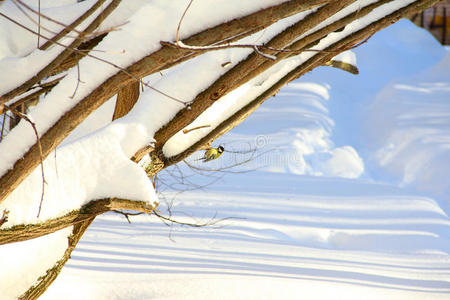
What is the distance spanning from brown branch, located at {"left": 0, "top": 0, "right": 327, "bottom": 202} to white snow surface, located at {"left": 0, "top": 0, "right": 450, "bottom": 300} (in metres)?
0.03

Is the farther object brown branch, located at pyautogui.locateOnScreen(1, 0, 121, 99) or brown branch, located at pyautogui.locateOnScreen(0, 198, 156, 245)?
brown branch, located at pyautogui.locateOnScreen(0, 198, 156, 245)

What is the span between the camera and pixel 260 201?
6242 millimetres

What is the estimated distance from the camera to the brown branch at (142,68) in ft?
4.73

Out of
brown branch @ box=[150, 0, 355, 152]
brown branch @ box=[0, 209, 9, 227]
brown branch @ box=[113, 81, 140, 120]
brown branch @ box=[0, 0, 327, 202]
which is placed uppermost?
brown branch @ box=[113, 81, 140, 120]

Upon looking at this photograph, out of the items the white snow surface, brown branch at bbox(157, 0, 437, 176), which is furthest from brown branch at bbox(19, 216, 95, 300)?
brown branch at bbox(157, 0, 437, 176)

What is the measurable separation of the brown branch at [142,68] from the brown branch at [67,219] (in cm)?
26

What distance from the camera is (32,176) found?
1897 millimetres

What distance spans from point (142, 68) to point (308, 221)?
14.3 ft

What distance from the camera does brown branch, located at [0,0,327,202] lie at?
1.44 meters

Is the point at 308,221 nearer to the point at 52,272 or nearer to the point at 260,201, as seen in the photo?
the point at 260,201

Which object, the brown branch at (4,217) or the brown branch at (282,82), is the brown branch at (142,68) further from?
the brown branch at (282,82)

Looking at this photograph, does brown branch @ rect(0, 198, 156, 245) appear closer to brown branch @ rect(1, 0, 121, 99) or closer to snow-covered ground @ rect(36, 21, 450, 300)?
brown branch @ rect(1, 0, 121, 99)

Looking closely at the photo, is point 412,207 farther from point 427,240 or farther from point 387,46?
point 387,46

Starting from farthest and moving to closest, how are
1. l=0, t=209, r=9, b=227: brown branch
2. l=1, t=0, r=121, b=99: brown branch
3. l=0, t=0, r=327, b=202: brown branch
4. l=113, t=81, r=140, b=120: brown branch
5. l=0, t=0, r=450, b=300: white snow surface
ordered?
l=113, t=81, r=140, b=120: brown branch → l=0, t=0, r=450, b=300: white snow surface → l=0, t=209, r=9, b=227: brown branch → l=1, t=0, r=121, b=99: brown branch → l=0, t=0, r=327, b=202: brown branch
